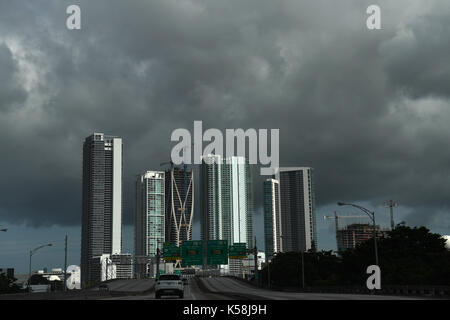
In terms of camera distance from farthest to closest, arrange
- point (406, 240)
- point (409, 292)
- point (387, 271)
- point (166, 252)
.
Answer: point (166, 252)
point (406, 240)
point (387, 271)
point (409, 292)

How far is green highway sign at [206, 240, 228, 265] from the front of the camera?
134375mm

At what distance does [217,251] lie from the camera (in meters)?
135

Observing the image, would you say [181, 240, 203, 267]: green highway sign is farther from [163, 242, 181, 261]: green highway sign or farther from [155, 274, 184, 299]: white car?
[155, 274, 184, 299]: white car

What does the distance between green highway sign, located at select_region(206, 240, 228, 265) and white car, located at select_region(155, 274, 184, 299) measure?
9212cm

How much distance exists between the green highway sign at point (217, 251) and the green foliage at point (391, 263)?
22303 mm

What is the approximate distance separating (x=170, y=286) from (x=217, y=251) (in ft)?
308

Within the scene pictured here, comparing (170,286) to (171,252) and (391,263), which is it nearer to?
(391,263)

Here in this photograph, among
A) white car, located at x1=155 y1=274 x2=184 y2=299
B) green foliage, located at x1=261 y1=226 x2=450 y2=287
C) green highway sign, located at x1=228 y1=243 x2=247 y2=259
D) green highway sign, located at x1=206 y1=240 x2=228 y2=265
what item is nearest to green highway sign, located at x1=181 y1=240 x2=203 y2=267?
green highway sign, located at x1=206 y1=240 x2=228 y2=265

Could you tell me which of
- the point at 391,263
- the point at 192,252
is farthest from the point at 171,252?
the point at 391,263
